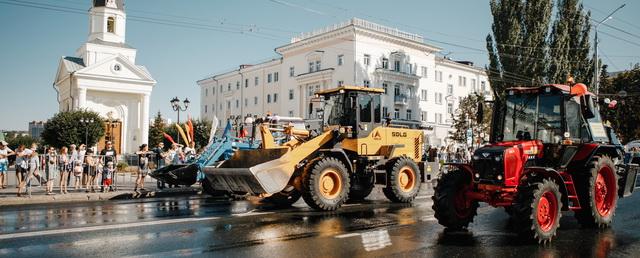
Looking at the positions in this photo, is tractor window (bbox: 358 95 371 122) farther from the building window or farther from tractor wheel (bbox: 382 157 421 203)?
the building window

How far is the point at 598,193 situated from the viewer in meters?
9.23

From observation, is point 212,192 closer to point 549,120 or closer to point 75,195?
point 75,195

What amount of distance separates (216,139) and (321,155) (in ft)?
17.0

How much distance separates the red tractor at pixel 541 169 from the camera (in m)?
7.88

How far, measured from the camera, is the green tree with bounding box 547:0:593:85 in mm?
37950

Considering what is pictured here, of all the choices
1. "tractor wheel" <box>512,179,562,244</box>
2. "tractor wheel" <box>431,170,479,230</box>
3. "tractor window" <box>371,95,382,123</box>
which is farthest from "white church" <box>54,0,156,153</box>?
"tractor wheel" <box>512,179,562,244</box>

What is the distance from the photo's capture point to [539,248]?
7.38 metres

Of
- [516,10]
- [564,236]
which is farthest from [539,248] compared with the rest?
[516,10]

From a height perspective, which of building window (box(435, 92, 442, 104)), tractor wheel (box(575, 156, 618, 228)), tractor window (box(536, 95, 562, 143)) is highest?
building window (box(435, 92, 442, 104))

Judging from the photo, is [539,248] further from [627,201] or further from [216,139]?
[216,139]

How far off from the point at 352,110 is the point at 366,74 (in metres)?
40.9

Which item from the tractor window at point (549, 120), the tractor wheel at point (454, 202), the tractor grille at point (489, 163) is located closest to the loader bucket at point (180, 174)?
the tractor wheel at point (454, 202)

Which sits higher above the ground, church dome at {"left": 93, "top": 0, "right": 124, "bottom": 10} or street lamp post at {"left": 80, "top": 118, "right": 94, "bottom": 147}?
church dome at {"left": 93, "top": 0, "right": 124, "bottom": 10}

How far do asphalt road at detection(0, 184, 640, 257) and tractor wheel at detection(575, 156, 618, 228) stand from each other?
0.24m
